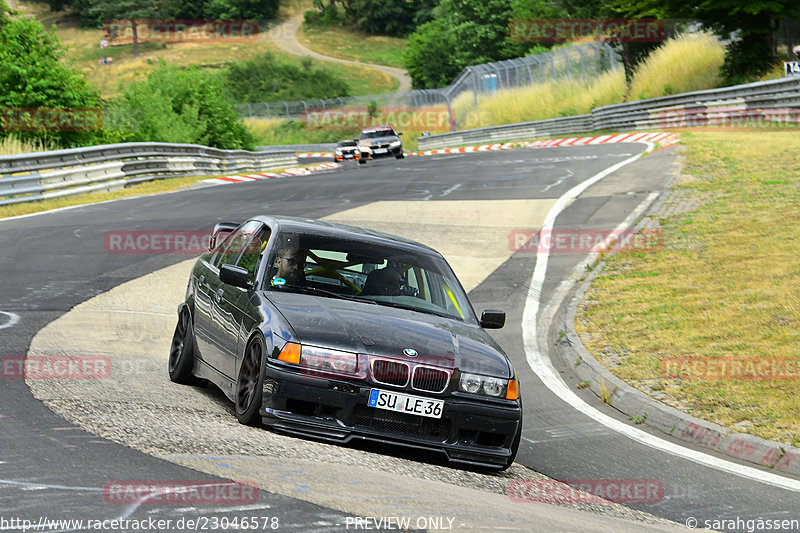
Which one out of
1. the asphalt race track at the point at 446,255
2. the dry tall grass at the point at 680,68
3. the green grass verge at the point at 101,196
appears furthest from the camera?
the dry tall grass at the point at 680,68

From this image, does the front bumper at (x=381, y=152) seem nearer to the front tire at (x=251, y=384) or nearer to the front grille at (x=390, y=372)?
the front tire at (x=251, y=384)

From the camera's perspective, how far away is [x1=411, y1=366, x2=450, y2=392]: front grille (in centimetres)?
623

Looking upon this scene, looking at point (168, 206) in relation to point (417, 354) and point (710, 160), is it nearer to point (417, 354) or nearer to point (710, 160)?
point (710, 160)

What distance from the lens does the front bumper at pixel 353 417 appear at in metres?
6.12

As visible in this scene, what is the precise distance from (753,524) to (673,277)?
8123 millimetres

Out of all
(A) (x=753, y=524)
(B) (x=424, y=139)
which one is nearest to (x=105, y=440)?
(A) (x=753, y=524)

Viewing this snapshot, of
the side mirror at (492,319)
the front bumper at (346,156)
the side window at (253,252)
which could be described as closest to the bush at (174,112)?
the front bumper at (346,156)

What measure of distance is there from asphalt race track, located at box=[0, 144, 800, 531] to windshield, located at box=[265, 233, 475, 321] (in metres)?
1.22

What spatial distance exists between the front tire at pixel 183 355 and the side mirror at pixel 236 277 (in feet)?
3.69

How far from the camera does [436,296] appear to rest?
766 cm

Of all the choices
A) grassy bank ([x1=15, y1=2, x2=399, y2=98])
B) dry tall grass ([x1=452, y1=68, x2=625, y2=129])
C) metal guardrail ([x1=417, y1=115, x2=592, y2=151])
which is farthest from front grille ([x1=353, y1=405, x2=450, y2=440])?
grassy bank ([x1=15, y1=2, x2=399, y2=98])

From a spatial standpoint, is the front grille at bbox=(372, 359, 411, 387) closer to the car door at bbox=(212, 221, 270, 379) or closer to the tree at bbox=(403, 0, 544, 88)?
the car door at bbox=(212, 221, 270, 379)

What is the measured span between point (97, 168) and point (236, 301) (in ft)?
63.5

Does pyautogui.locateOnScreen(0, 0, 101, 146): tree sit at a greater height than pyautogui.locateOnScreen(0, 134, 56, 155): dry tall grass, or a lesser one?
greater
